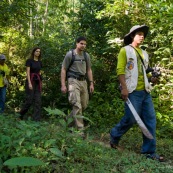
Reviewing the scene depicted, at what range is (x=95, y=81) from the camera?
9008mm

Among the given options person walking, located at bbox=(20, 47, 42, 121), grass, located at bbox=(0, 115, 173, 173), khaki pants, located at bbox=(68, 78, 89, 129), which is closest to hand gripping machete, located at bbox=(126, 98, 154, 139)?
grass, located at bbox=(0, 115, 173, 173)

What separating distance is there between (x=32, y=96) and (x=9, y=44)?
5.17m

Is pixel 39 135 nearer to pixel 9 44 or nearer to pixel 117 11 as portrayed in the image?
pixel 117 11

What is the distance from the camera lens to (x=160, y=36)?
25.3ft

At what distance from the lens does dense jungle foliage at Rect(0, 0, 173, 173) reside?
348 cm

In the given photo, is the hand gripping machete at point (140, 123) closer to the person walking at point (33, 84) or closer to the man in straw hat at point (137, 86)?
the man in straw hat at point (137, 86)

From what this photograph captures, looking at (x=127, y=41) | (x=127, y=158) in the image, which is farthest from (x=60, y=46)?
(x=127, y=158)

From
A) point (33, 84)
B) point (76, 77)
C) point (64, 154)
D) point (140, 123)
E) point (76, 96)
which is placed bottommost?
point (64, 154)

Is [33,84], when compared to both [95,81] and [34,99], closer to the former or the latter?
[34,99]

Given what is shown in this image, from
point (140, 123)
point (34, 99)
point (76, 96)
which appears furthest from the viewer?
point (34, 99)

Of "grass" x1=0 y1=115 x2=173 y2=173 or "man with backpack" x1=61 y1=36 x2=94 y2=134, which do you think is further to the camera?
"man with backpack" x1=61 y1=36 x2=94 y2=134

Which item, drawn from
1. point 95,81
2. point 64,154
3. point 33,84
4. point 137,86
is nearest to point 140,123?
point 137,86

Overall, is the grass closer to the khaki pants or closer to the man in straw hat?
the man in straw hat

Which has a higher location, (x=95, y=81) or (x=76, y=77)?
(x=76, y=77)
